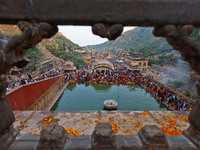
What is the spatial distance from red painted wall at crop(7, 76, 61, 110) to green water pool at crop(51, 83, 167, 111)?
3.07m

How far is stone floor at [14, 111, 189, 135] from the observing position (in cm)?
405

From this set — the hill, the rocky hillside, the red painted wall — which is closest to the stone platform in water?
the red painted wall

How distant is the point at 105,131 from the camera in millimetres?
2115

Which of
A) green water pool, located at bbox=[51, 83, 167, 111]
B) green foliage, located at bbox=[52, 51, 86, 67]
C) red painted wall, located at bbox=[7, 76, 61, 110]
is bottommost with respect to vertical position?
green water pool, located at bbox=[51, 83, 167, 111]

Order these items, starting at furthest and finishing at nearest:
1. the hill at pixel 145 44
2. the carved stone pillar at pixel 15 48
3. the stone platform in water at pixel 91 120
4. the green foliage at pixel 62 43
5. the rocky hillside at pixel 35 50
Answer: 1. the hill at pixel 145 44
2. the green foliage at pixel 62 43
3. the rocky hillside at pixel 35 50
4. the stone platform in water at pixel 91 120
5. the carved stone pillar at pixel 15 48

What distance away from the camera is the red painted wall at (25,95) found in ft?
22.2

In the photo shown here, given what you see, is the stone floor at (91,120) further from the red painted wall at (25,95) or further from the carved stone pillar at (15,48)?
the red painted wall at (25,95)

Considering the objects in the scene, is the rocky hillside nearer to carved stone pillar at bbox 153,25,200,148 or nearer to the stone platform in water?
the stone platform in water

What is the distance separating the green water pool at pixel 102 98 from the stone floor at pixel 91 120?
775 centimetres

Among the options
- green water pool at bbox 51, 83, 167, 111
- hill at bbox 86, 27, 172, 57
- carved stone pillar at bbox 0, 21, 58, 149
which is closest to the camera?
carved stone pillar at bbox 0, 21, 58, 149

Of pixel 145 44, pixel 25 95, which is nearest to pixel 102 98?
pixel 25 95

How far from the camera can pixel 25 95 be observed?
26.4 feet

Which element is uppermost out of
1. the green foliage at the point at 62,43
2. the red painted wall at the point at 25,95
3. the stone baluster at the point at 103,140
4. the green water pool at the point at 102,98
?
the green foliage at the point at 62,43

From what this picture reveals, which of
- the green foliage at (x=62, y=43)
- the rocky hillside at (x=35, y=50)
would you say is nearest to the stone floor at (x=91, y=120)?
the rocky hillside at (x=35, y=50)
